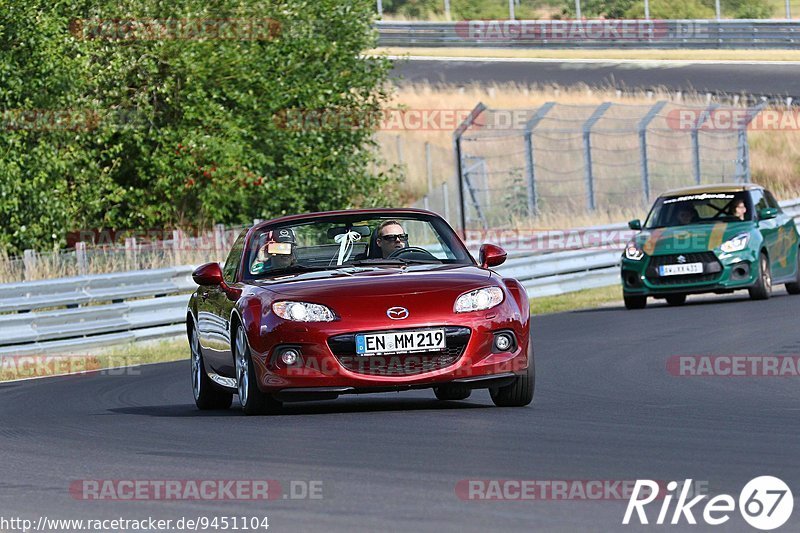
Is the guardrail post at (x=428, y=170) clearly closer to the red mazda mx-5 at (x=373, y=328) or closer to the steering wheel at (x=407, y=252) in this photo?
the steering wheel at (x=407, y=252)

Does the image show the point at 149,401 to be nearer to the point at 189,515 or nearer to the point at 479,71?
the point at 189,515

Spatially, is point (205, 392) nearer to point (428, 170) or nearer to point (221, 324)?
point (221, 324)

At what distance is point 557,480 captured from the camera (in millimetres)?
7531

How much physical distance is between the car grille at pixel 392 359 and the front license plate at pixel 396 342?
3 cm

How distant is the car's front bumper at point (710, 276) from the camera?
68.5 feet

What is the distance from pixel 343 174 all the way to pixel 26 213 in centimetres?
744

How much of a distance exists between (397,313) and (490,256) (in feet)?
4.51

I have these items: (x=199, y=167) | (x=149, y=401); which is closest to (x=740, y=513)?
(x=149, y=401)

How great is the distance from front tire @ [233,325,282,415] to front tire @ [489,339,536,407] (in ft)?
4.73

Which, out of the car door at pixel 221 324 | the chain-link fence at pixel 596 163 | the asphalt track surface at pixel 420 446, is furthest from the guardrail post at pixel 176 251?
the car door at pixel 221 324

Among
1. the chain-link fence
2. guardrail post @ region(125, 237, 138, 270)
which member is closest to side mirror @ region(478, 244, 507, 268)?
guardrail post @ region(125, 237, 138, 270)

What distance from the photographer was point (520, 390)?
35.7ft

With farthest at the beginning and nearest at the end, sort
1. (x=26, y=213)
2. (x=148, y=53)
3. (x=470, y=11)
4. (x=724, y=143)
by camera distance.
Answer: (x=470, y=11), (x=724, y=143), (x=148, y=53), (x=26, y=213)

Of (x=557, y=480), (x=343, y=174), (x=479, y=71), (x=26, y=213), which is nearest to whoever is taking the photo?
(x=557, y=480)
